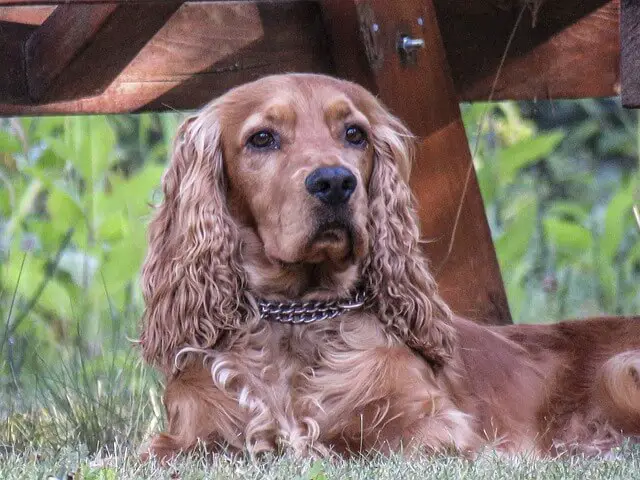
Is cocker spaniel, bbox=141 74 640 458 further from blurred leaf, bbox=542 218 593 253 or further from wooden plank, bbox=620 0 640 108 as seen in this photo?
blurred leaf, bbox=542 218 593 253

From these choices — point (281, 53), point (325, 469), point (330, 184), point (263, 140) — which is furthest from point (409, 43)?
point (325, 469)

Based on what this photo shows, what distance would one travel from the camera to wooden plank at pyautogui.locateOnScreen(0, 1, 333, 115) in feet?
12.4

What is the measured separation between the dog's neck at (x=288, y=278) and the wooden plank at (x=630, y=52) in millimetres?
848

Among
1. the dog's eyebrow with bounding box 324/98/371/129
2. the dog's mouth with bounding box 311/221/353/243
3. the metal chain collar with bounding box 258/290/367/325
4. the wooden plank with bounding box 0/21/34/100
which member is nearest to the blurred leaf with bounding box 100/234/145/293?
the wooden plank with bounding box 0/21/34/100

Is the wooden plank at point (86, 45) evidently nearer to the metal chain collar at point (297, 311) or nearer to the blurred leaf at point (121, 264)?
the metal chain collar at point (297, 311)

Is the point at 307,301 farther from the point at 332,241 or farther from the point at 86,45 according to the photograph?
the point at 86,45

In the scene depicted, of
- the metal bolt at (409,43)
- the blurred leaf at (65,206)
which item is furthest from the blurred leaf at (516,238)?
the metal bolt at (409,43)

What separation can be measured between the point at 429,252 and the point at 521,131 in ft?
10.2

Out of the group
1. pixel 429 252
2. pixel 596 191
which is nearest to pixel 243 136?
pixel 429 252

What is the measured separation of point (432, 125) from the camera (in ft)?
12.5

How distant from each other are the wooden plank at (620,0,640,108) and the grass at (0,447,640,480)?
80 centimetres

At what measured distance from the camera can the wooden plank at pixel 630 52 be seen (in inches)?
107

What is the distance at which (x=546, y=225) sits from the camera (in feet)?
19.7

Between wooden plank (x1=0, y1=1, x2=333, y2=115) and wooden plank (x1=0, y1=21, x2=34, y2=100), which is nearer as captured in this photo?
wooden plank (x1=0, y1=21, x2=34, y2=100)
